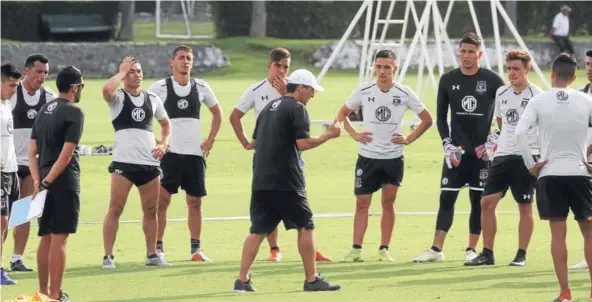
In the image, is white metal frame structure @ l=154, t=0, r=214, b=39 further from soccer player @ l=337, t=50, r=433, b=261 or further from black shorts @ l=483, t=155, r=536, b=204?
black shorts @ l=483, t=155, r=536, b=204

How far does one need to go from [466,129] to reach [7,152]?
14.0 feet

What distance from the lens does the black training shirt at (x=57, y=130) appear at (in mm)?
11703

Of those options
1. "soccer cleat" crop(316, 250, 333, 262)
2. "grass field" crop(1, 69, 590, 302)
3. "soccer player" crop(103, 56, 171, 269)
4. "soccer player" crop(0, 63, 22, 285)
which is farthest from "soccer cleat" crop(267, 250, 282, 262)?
"soccer player" crop(0, 63, 22, 285)

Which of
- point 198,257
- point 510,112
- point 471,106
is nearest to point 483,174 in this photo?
point 471,106

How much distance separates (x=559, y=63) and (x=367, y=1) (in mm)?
17349

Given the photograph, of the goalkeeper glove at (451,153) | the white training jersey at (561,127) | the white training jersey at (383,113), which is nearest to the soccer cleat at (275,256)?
the white training jersey at (383,113)

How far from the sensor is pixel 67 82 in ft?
38.7

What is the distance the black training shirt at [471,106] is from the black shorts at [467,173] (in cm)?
11

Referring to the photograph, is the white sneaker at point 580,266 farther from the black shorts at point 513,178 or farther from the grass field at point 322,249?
the black shorts at point 513,178

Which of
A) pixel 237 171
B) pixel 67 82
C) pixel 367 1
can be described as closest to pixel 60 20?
pixel 367 1

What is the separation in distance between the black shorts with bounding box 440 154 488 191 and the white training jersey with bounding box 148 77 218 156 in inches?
95.6

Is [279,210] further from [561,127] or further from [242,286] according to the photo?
[561,127]

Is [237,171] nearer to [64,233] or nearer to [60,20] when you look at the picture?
[64,233]

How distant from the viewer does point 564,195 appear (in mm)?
11750
